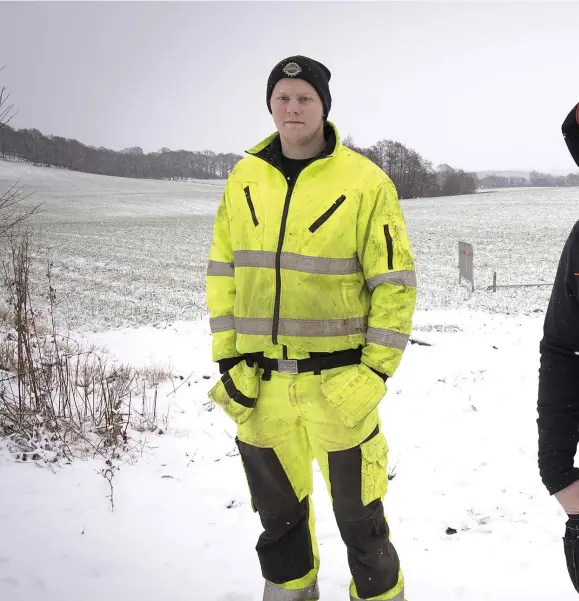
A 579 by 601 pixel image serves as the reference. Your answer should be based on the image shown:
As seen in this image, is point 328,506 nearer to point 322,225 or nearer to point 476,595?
point 476,595

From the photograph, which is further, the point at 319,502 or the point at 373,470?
the point at 319,502

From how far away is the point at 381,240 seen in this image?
208 cm

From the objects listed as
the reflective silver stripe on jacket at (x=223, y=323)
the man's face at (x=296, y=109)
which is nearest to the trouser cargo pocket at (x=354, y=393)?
the reflective silver stripe on jacket at (x=223, y=323)

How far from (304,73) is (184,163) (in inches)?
4354

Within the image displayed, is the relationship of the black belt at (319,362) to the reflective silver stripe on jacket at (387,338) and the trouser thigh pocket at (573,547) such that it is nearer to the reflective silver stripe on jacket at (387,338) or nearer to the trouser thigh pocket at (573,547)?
the reflective silver stripe on jacket at (387,338)

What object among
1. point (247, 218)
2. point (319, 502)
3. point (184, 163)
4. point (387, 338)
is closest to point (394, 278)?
point (387, 338)

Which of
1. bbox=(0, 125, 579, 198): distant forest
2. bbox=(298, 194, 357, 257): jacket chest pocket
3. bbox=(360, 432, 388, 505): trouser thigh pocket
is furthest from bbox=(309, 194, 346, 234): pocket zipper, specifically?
bbox=(0, 125, 579, 198): distant forest

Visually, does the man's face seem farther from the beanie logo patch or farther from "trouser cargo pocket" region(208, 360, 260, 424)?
"trouser cargo pocket" region(208, 360, 260, 424)

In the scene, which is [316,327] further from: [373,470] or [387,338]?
[373,470]

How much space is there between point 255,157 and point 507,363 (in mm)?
5380

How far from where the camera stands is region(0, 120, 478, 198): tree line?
77938 millimetres

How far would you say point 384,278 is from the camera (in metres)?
2.08

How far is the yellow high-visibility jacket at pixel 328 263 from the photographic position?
2.08m

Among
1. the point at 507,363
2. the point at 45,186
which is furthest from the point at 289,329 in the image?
the point at 45,186
